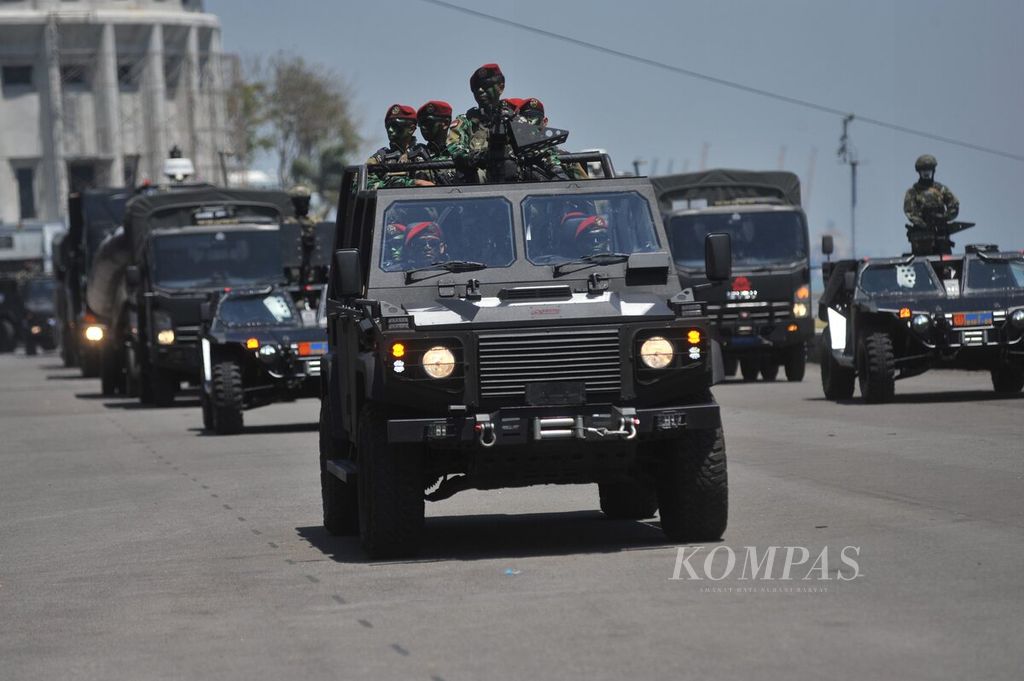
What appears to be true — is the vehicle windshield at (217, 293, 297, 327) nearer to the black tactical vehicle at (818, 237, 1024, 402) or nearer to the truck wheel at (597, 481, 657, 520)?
the black tactical vehicle at (818, 237, 1024, 402)

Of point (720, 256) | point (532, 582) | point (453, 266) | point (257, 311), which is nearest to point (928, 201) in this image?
point (257, 311)

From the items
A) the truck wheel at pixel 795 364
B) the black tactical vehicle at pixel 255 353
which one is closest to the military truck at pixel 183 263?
the black tactical vehicle at pixel 255 353

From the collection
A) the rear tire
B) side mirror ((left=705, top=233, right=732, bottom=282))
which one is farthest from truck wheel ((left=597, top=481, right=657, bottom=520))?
the rear tire

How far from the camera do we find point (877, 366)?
896 inches

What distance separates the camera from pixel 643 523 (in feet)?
41.3

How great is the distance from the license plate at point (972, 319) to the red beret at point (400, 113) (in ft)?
34.4

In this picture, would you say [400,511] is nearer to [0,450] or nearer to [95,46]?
[0,450]

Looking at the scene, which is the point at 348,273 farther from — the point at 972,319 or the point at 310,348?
the point at 310,348

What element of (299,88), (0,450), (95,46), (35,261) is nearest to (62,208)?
(95,46)

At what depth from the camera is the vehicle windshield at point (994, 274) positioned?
75.3 feet

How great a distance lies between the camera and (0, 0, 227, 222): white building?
107 meters

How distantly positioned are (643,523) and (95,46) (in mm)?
100204

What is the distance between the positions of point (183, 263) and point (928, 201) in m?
11.5

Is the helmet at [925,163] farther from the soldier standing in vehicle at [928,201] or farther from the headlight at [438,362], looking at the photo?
the headlight at [438,362]
